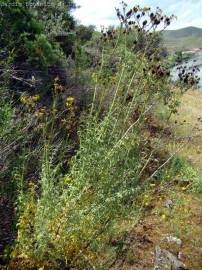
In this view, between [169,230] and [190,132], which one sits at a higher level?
[190,132]

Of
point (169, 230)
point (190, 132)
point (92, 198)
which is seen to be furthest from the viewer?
point (190, 132)

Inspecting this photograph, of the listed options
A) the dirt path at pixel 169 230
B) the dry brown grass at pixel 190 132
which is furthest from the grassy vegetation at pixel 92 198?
the dry brown grass at pixel 190 132

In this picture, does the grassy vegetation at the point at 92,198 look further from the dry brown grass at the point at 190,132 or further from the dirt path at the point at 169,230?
the dry brown grass at the point at 190,132

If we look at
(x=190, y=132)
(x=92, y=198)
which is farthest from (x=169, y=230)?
(x=190, y=132)

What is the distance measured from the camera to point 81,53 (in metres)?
9.08

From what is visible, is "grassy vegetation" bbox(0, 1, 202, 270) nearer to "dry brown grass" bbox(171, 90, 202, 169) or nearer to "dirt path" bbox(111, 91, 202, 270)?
"dirt path" bbox(111, 91, 202, 270)

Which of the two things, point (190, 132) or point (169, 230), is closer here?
point (169, 230)

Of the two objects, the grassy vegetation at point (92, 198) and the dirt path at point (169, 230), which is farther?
the dirt path at point (169, 230)

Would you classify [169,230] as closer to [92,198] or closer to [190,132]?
[92,198]

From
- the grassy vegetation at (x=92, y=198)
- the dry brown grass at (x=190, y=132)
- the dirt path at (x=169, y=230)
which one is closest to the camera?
the grassy vegetation at (x=92, y=198)

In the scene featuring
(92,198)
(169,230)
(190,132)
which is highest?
(92,198)

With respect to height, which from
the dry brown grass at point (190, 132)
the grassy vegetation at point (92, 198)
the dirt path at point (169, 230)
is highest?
the grassy vegetation at point (92, 198)

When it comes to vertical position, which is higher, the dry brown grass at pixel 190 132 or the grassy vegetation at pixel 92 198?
the grassy vegetation at pixel 92 198

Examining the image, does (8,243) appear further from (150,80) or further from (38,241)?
(150,80)
